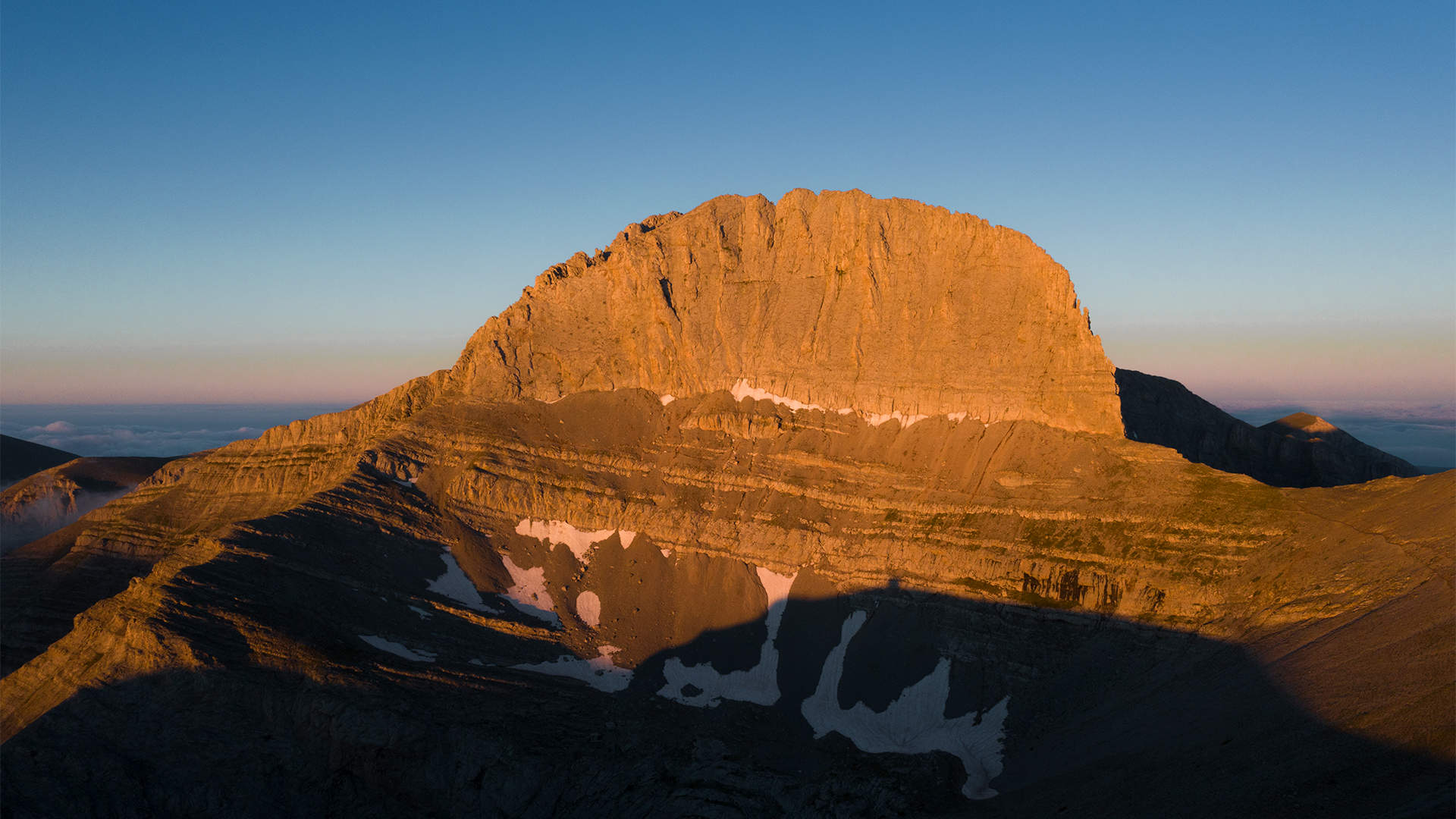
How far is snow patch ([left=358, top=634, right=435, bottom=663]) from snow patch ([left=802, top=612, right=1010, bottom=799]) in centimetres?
3496

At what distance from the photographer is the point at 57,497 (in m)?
154

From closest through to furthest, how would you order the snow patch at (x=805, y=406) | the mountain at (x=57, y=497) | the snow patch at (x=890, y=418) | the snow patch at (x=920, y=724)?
the snow patch at (x=920, y=724) → the snow patch at (x=890, y=418) → the snow patch at (x=805, y=406) → the mountain at (x=57, y=497)

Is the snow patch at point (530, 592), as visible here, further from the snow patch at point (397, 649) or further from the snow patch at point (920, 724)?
the snow patch at point (920, 724)

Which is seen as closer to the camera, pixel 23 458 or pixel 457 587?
pixel 457 587

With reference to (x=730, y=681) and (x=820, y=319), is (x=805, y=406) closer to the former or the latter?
(x=820, y=319)

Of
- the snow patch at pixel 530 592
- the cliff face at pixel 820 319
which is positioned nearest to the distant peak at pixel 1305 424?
the cliff face at pixel 820 319

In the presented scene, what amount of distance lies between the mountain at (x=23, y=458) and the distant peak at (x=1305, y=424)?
218330 mm

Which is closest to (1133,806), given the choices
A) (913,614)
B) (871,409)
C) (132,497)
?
(913,614)

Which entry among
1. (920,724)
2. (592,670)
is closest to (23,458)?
(592,670)

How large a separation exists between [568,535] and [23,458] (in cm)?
14448

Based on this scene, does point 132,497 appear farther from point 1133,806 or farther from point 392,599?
point 1133,806

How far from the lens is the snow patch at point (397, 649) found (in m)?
82.4

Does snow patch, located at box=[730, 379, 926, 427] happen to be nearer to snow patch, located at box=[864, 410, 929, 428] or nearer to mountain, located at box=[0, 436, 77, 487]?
snow patch, located at box=[864, 410, 929, 428]

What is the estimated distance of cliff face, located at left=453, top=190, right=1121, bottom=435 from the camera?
107 meters
